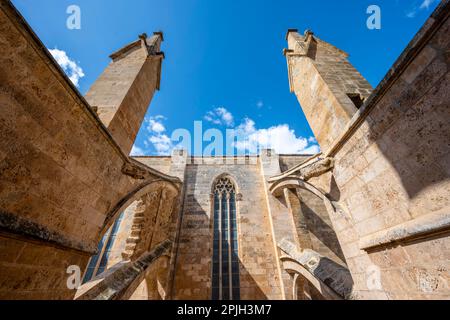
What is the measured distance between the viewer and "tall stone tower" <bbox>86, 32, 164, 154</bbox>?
9.52 ft

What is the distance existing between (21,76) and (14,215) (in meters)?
1.23

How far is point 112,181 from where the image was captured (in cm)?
266

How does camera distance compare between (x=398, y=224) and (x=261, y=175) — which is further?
(x=261, y=175)

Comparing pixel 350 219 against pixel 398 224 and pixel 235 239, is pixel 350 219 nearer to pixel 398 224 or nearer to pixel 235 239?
pixel 398 224

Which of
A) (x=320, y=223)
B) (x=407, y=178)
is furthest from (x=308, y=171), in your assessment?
(x=320, y=223)

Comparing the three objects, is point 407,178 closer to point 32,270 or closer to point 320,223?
point 32,270

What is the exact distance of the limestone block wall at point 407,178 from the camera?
57.4 inches

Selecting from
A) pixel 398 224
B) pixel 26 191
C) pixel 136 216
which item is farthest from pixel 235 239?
pixel 26 191

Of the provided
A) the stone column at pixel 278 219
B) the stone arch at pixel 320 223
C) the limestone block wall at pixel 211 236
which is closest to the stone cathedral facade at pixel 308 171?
the stone column at pixel 278 219

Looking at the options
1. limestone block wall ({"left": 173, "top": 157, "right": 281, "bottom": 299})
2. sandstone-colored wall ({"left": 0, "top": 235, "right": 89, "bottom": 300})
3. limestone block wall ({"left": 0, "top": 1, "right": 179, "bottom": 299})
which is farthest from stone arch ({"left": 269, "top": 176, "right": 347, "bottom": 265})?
sandstone-colored wall ({"left": 0, "top": 235, "right": 89, "bottom": 300})

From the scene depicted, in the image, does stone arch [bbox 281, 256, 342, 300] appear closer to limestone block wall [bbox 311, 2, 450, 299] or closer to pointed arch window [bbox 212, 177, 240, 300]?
limestone block wall [bbox 311, 2, 450, 299]

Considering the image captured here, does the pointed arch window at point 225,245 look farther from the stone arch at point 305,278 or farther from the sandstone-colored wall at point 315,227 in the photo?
the sandstone-colored wall at point 315,227

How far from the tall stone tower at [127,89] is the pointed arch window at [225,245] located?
5.56 metres

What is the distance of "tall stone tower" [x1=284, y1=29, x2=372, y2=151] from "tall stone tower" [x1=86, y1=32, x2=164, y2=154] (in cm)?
363
